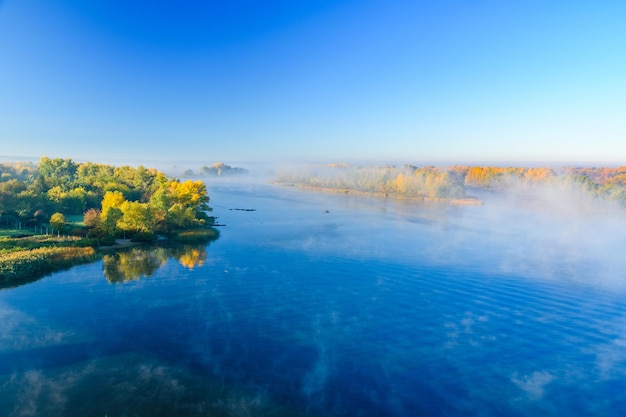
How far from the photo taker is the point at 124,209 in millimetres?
39438

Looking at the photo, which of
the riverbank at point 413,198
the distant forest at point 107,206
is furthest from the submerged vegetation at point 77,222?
the riverbank at point 413,198

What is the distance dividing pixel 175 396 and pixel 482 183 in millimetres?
159628

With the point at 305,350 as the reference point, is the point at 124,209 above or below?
above

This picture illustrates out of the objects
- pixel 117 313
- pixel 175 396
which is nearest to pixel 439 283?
pixel 175 396

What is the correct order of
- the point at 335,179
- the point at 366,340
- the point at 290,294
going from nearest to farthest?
the point at 366,340, the point at 290,294, the point at 335,179

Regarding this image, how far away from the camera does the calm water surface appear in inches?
588

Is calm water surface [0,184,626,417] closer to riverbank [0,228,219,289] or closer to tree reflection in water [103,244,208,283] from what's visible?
tree reflection in water [103,244,208,283]

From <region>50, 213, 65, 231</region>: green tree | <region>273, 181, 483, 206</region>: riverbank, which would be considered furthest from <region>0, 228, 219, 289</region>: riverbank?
<region>273, 181, 483, 206</region>: riverbank

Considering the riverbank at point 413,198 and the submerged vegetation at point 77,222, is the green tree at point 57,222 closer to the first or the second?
the submerged vegetation at point 77,222

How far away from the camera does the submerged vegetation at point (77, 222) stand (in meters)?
30.4

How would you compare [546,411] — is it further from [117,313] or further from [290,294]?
[117,313]

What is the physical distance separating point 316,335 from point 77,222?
1651 inches

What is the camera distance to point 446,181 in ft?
342

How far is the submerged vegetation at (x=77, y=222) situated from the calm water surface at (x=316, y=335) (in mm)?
3200
